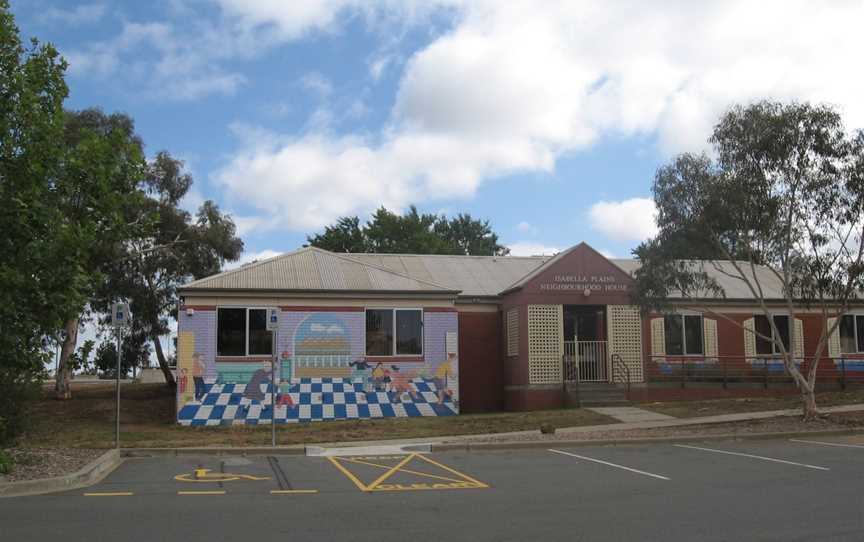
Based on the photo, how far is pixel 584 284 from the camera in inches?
1021

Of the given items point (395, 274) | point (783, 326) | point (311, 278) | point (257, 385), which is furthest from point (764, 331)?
point (257, 385)

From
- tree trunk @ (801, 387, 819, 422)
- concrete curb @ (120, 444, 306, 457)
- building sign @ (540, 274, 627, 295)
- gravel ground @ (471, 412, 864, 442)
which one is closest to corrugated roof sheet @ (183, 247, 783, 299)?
building sign @ (540, 274, 627, 295)

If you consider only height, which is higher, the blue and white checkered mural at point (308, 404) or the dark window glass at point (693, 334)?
the dark window glass at point (693, 334)

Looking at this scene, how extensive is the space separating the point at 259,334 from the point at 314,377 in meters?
2.09

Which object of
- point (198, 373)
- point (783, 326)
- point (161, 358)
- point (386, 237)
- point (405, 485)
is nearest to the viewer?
point (405, 485)

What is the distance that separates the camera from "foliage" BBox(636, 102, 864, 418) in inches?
761

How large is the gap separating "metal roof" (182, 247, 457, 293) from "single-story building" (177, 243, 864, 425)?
0.20 feet

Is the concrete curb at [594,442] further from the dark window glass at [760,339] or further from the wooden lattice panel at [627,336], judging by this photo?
the dark window glass at [760,339]

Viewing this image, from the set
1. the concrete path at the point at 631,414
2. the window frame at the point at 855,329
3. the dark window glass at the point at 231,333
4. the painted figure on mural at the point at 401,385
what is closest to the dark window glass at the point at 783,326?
the window frame at the point at 855,329

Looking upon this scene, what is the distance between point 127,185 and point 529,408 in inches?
595

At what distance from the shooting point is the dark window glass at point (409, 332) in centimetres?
2509

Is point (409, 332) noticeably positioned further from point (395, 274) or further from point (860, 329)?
point (860, 329)

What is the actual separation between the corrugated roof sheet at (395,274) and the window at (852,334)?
2.58 m

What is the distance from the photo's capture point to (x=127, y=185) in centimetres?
1403
